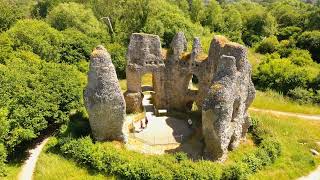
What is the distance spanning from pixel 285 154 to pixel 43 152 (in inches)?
958

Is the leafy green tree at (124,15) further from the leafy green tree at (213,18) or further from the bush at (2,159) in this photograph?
the bush at (2,159)

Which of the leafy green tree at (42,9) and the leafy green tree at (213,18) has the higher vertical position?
the leafy green tree at (42,9)

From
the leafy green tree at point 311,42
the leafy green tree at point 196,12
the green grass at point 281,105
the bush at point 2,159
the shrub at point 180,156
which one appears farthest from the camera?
the leafy green tree at point 196,12

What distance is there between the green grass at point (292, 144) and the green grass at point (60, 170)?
14.9 meters

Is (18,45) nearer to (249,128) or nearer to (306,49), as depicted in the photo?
(249,128)

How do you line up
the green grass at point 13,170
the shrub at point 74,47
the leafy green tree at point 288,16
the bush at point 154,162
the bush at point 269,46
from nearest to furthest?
the bush at point 154,162 → the green grass at point 13,170 → the shrub at point 74,47 → the bush at point 269,46 → the leafy green tree at point 288,16

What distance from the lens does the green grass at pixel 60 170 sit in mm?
31219

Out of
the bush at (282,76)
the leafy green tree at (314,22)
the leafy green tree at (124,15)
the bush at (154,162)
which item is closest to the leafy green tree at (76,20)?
the leafy green tree at (124,15)

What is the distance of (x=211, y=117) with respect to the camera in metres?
31.3

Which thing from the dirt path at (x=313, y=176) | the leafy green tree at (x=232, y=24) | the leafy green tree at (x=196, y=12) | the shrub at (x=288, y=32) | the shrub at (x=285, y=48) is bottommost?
the dirt path at (x=313, y=176)

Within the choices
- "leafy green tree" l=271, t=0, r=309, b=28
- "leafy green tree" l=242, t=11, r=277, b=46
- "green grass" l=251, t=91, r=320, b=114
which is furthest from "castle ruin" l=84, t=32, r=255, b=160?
"leafy green tree" l=271, t=0, r=309, b=28

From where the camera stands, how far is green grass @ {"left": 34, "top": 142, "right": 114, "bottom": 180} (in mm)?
31219

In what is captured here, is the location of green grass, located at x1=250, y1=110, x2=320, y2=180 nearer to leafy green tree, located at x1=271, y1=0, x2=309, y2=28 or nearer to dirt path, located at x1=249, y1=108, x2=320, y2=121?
dirt path, located at x1=249, y1=108, x2=320, y2=121

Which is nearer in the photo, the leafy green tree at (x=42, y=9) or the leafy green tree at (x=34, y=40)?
the leafy green tree at (x=34, y=40)
